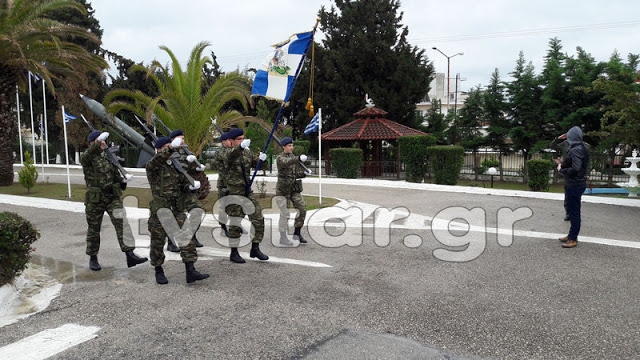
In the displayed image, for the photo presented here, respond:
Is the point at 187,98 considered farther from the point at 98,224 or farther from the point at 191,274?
the point at 191,274

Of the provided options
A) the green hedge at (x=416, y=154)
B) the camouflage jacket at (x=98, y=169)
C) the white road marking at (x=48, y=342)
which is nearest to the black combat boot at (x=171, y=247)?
the camouflage jacket at (x=98, y=169)

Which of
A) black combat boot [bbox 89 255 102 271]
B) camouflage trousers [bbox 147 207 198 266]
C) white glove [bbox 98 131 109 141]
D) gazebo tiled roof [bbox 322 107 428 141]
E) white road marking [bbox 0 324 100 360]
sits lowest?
white road marking [bbox 0 324 100 360]

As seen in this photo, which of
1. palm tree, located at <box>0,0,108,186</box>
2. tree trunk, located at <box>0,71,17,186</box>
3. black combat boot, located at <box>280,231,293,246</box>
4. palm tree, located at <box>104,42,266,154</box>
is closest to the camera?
black combat boot, located at <box>280,231,293,246</box>

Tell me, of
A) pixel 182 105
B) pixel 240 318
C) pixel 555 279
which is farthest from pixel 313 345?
pixel 182 105

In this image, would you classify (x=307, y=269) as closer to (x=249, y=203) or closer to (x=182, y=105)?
(x=249, y=203)

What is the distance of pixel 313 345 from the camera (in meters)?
3.74

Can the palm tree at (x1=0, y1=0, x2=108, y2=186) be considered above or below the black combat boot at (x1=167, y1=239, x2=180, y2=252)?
above

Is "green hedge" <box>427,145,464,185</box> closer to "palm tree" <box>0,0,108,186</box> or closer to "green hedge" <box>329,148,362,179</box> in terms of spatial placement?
"green hedge" <box>329,148,362,179</box>

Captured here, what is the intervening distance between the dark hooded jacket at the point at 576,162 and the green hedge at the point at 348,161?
42.8ft

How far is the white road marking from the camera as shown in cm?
365

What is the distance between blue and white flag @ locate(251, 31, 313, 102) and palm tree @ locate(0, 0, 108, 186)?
957 cm

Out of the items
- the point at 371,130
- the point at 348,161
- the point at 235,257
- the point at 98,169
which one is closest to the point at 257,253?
the point at 235,257

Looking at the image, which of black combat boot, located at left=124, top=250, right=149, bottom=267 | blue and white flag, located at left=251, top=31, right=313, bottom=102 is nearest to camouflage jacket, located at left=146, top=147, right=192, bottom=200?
black combat boot, located at left=124, top=250, right=149, bottom=267

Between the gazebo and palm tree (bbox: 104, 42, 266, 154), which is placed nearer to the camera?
palm tree (bbox: 104, 42, 266, 154)
